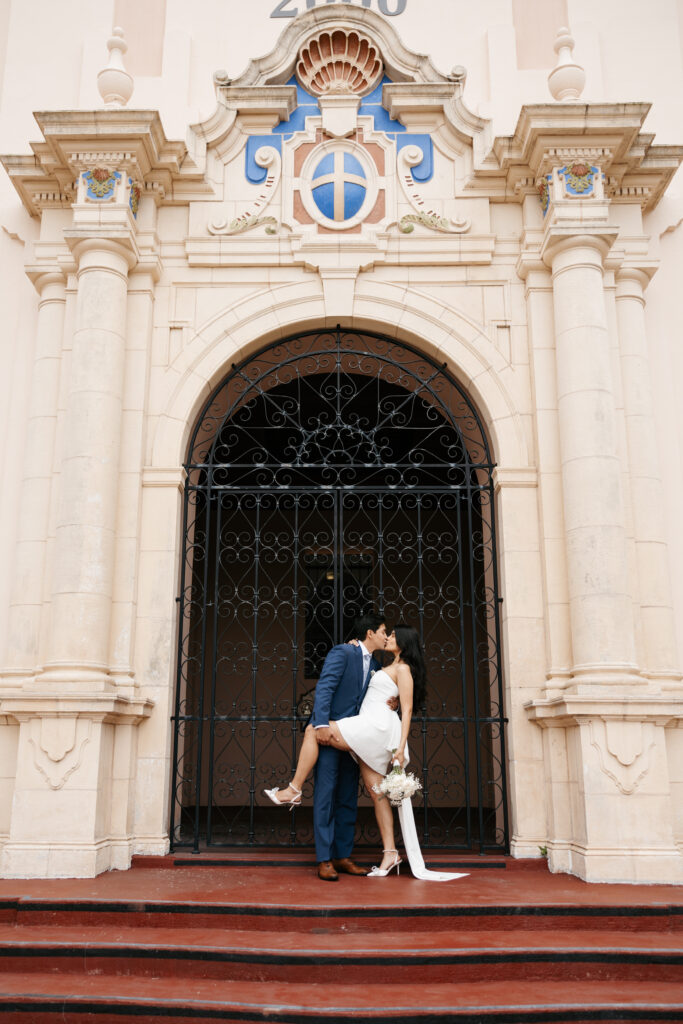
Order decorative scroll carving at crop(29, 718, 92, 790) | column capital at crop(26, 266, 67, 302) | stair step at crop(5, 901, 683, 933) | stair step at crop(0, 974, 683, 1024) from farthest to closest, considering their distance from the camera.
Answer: column capital at crop(26, 266, 67, 302) → decorative scroll carving at crop(29, 718, 92, 790) → stair step at crop(5, 901, 683, 933) → stair step at crop(0, 974, 683, 1024)

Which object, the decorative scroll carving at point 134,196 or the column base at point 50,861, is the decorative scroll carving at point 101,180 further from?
the column base at point 50,861

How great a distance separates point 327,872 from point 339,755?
2.84 feet

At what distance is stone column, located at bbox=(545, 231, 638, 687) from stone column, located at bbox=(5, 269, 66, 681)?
187 inches

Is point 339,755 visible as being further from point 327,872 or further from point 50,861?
point 50,861

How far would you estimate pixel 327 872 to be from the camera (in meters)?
6.80

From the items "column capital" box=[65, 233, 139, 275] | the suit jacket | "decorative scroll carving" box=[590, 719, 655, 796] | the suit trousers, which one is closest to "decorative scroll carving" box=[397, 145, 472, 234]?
"column capital" box=[65, 233, 139, 275]

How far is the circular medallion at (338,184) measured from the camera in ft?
29.6

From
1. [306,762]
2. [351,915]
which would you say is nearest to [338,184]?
[306,762]

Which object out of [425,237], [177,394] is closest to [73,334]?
[177,394]

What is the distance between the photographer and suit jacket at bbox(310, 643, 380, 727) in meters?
7.08

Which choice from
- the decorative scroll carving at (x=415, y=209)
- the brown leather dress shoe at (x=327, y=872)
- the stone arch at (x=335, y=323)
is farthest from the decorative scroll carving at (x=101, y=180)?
the brown leather dress shoe at (x=327, y=872)

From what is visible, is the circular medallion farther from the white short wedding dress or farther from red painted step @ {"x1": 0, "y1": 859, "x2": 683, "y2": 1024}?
red painted step @ {"x1": 0, "y1": 859, "x2": 683, "y2": 1024}

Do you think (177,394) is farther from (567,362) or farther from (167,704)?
(567,362)

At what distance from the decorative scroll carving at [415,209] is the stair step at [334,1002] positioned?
22.1ft
